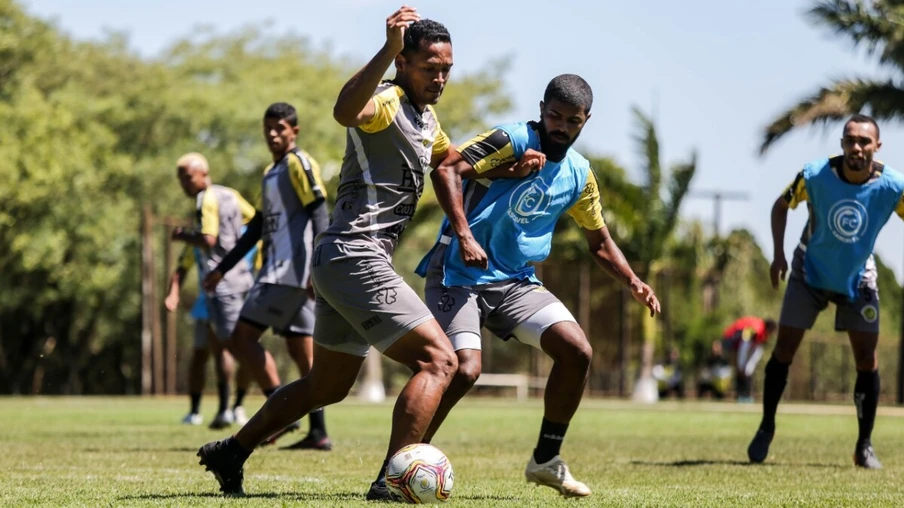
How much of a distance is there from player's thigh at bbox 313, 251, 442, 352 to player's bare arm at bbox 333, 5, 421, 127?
66 centimetres

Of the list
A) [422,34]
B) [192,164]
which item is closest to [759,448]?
[422,34]

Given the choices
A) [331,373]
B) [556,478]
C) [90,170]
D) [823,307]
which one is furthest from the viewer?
[90,170]

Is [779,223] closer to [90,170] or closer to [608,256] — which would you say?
[608,256]

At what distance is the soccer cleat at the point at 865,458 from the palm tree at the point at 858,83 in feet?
64.8

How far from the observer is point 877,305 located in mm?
9719

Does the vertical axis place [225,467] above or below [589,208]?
below

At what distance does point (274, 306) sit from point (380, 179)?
13.6 ft

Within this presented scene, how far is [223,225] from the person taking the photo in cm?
1274

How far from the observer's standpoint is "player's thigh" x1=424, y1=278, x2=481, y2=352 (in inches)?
274

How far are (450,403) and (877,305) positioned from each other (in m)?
3.90

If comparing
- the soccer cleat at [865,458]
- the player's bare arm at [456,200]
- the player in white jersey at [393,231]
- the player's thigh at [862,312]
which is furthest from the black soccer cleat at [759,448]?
the player in white jersey at [393,231]

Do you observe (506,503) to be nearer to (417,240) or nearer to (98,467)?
(98,467)

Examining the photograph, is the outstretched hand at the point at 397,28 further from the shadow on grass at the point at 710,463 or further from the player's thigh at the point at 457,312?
the shadow on grass at the point at 710,463

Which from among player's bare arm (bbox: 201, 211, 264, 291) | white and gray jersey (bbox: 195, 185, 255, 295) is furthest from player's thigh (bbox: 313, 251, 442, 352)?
white and gray jersey (bbox: 195, 185, 255, 295)
